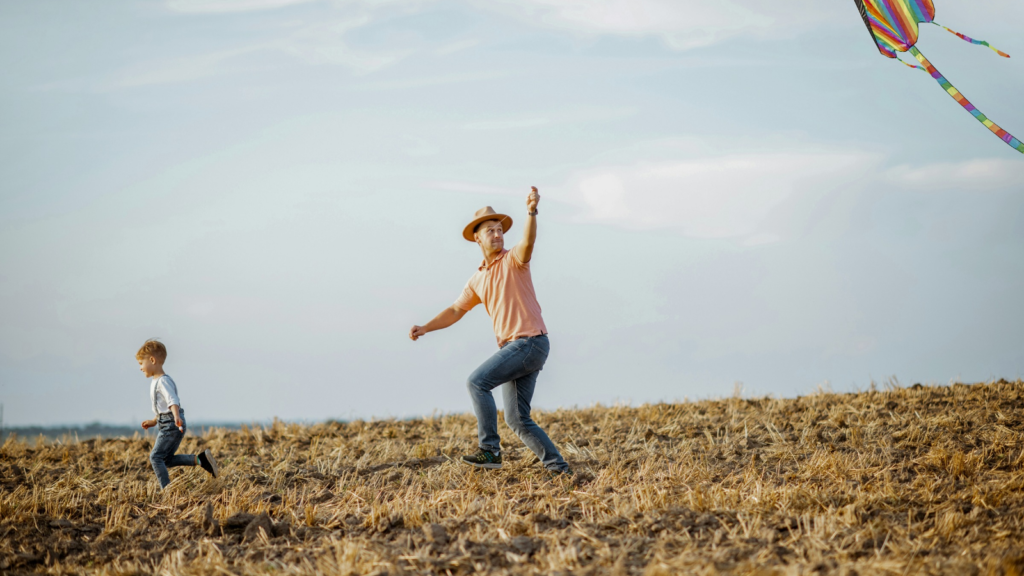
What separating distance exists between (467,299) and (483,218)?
30.1 inches

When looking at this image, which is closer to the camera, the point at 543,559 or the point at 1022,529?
the point at 543,559

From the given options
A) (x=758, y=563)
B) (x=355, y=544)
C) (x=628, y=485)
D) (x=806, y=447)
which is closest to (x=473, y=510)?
(x=355, y=544)

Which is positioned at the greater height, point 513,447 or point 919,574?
point 513,447

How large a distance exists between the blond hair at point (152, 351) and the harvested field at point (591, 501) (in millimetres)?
1195

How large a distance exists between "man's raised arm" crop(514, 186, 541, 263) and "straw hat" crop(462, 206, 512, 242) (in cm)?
46

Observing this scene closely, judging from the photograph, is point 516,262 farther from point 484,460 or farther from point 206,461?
point 206,461

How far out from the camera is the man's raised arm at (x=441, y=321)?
6.94m

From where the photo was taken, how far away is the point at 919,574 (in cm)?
393

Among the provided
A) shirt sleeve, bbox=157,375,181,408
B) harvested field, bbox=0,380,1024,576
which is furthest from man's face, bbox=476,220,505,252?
shirt sleeve, bbox=157,375,181,408

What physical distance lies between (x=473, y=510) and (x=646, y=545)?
1378 millimetres

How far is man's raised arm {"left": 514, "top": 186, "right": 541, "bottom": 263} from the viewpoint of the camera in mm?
5875

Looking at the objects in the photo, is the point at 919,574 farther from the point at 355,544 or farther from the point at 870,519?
the point at 355,544

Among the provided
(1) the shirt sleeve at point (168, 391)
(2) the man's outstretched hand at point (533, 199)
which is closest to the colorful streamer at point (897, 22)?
(2) the man's outstretched hand at point (533, 199)

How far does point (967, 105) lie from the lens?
19.3 ft
